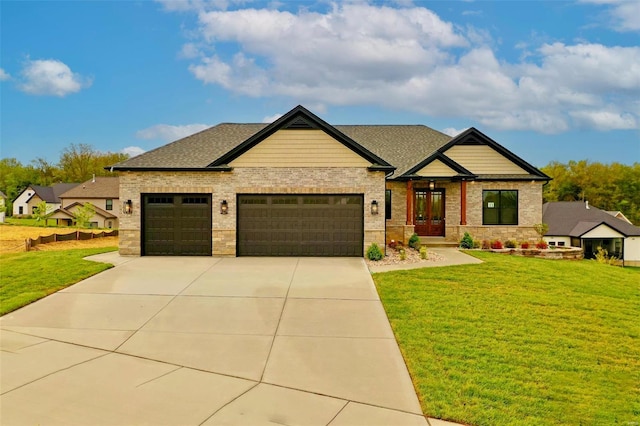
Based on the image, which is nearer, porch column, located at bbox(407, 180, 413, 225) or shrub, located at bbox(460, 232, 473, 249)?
shrub, located at bbox(460, 232, 473, 249)

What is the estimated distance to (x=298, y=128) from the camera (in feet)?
48.6

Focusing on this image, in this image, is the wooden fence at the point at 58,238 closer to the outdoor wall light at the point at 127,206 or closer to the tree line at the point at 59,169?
the outdoor wall light at the point at 127,206

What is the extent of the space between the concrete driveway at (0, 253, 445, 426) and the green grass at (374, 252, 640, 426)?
54 centimetres

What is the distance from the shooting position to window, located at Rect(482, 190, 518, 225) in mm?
19000

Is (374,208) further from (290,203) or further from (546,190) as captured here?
(546,190)

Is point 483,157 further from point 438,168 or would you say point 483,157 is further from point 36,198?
point 36,198

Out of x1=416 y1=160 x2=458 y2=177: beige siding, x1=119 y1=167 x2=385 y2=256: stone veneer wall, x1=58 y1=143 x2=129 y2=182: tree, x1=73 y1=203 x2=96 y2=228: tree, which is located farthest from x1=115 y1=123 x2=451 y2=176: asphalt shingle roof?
x1=58 y1=143 x2=129 y2=182: tree

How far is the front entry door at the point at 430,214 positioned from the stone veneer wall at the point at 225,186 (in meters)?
5.34

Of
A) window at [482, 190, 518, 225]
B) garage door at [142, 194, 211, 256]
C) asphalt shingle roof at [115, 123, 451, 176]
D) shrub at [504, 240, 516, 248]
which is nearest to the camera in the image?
garage door at [142, 194, 211, 256]

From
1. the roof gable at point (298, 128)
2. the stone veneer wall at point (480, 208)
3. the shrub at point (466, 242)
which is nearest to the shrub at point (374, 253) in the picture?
the roof gable at point (298, 128)

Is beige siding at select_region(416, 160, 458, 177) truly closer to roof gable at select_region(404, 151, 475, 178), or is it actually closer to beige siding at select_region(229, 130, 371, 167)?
roof gable at select_region(404, 151, 475, 178)

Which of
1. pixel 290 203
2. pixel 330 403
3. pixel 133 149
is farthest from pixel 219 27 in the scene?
pixel 133 149

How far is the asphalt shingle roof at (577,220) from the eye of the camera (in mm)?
30636

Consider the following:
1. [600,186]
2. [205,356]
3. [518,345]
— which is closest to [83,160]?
[205,356]
